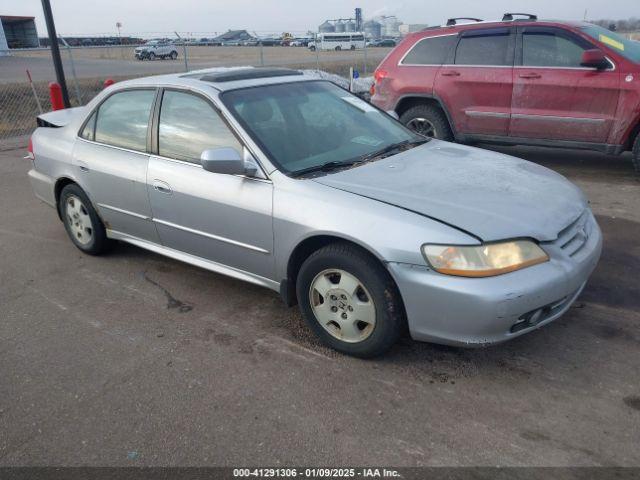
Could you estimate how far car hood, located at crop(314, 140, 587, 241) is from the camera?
2814mm

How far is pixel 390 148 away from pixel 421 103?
13.1 feet

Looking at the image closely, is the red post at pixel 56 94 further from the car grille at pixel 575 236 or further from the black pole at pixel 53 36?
the car grille at pixel 575 236

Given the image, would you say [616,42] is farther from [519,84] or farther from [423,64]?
[423,64]

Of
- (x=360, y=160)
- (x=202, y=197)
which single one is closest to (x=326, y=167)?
(x=360, y=160)

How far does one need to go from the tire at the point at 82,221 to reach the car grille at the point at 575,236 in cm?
359

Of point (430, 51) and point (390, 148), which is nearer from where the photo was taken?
point (390, 148)

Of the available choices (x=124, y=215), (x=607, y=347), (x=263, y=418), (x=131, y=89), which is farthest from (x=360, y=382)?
(x=131, y=89)

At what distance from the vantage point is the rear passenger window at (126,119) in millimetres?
4074

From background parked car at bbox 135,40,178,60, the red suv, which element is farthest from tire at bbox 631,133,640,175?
background parked car at bbox 135,40,178,60

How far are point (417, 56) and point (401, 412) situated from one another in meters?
6.02

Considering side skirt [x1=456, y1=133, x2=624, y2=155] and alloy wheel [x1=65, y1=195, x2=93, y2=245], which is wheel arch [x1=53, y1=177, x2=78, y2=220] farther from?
side skirt [x1=456, y1=133, x2=624, y2=155]

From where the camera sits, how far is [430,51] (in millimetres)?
7465

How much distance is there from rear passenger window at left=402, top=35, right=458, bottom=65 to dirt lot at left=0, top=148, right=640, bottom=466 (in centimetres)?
416

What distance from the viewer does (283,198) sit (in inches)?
126
